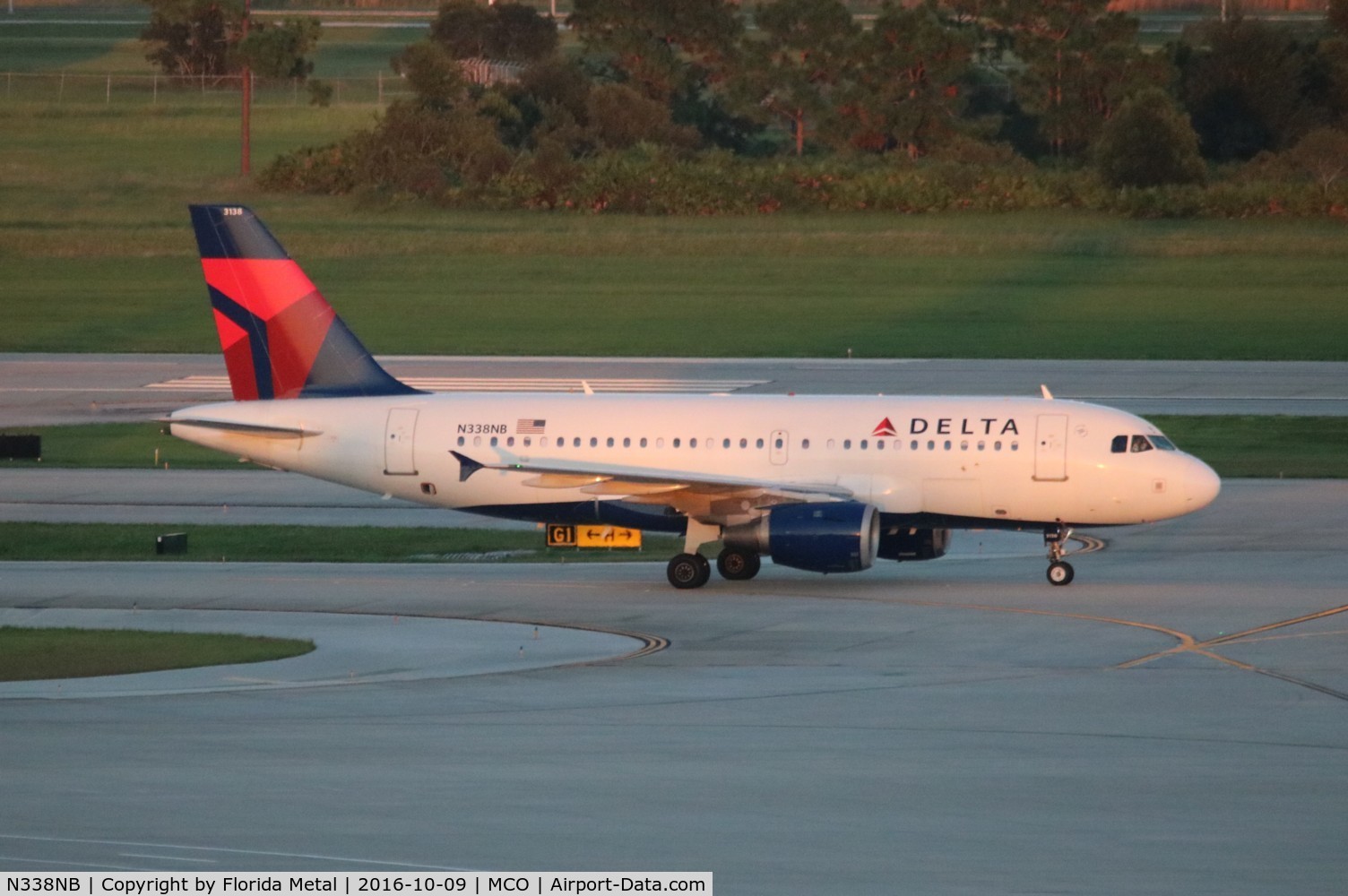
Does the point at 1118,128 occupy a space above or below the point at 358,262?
above

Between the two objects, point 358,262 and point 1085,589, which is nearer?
point 1085,589

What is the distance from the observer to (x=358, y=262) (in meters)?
100

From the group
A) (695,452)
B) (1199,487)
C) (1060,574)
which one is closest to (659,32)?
(695,452)

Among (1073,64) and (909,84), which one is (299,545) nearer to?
(909,84)

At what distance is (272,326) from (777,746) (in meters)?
18.8

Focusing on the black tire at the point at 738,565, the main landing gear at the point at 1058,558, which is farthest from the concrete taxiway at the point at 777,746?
the black tire at the point at 738,565

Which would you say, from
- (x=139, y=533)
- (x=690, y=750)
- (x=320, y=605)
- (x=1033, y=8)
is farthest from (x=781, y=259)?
(x=690, y=750)

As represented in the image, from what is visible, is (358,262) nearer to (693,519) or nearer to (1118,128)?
(1118,128)

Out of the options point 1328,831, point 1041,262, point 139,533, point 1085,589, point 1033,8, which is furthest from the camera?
point 1033,8

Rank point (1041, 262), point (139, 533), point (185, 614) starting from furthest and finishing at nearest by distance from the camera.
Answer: point (1041, 262) → point (139, 533) → point (185, 614)

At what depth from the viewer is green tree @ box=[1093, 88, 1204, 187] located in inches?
4547

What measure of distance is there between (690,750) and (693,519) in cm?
1329

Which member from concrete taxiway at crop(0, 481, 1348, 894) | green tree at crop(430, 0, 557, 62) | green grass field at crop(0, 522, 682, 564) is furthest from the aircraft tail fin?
green tree at crop(430, 0, 557, 62)

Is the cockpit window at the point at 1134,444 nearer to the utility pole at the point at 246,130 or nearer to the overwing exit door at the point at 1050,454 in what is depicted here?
the overwing exit door at the point at 1050,454
